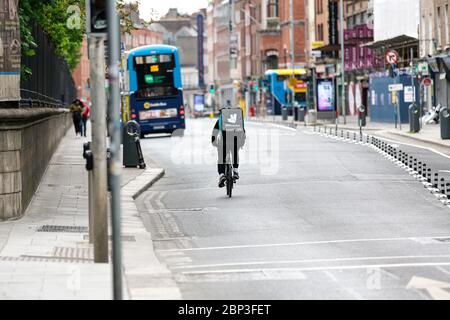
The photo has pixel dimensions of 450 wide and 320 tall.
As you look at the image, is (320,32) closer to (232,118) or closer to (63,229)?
(232,118)

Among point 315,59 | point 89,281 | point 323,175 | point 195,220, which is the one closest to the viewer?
point 89,281

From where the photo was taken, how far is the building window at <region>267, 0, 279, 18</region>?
494ft

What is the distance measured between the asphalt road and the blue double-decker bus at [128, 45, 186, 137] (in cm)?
2643

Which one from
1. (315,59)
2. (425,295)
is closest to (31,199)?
(425,295)

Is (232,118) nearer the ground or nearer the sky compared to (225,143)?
nearer the sky

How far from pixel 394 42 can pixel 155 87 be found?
26071mm

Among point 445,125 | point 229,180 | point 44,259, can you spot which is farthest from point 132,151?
point 44,259

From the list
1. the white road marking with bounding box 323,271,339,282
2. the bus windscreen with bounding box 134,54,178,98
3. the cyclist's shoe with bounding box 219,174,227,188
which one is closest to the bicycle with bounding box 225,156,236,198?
the cyclist's shoe with bounding box 219,174,227,188

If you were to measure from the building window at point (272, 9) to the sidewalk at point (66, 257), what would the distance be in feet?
410

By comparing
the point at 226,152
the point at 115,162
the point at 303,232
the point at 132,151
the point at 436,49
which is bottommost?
the point at 303,232

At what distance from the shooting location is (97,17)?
42.5 ft

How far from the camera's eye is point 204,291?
12625 millimetres

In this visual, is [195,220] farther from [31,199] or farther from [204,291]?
[204,291]
